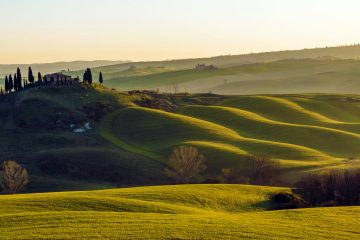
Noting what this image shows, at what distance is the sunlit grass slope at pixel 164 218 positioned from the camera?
43.3m

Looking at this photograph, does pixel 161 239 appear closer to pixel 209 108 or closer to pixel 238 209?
pixel 238 209

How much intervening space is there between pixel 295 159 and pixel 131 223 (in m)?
81.8

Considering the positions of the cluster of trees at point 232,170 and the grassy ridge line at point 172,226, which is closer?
the grassy ridge line at point 172,226

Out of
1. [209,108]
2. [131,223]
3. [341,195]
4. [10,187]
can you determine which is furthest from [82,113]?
[131,223]

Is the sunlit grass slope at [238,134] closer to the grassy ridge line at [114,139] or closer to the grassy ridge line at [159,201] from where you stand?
the grassy ridge line at [114,139]

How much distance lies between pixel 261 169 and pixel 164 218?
2490 inches

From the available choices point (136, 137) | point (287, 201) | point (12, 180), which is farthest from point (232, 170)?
point (287, 201)

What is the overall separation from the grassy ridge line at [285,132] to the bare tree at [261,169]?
2782cm

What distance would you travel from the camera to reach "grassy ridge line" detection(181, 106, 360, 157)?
14012cm

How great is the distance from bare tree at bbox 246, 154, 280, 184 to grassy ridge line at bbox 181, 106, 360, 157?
27.8 meters

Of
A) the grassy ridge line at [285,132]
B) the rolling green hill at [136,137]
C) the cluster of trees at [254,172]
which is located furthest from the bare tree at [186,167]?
the grassy ridge line at [285,132]

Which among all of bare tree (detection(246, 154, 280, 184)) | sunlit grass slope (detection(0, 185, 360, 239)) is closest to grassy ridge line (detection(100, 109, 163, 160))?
bare tree (detection(246, 154, 280, 184))

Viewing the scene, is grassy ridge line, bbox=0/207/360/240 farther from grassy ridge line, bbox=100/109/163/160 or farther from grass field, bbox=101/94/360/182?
grassy ridge line, bbox=100/109/163/160

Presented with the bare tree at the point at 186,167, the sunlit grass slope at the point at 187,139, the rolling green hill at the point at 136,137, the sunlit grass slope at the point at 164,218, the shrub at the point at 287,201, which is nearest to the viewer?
the sunlit grass slope at the point at 164,218
